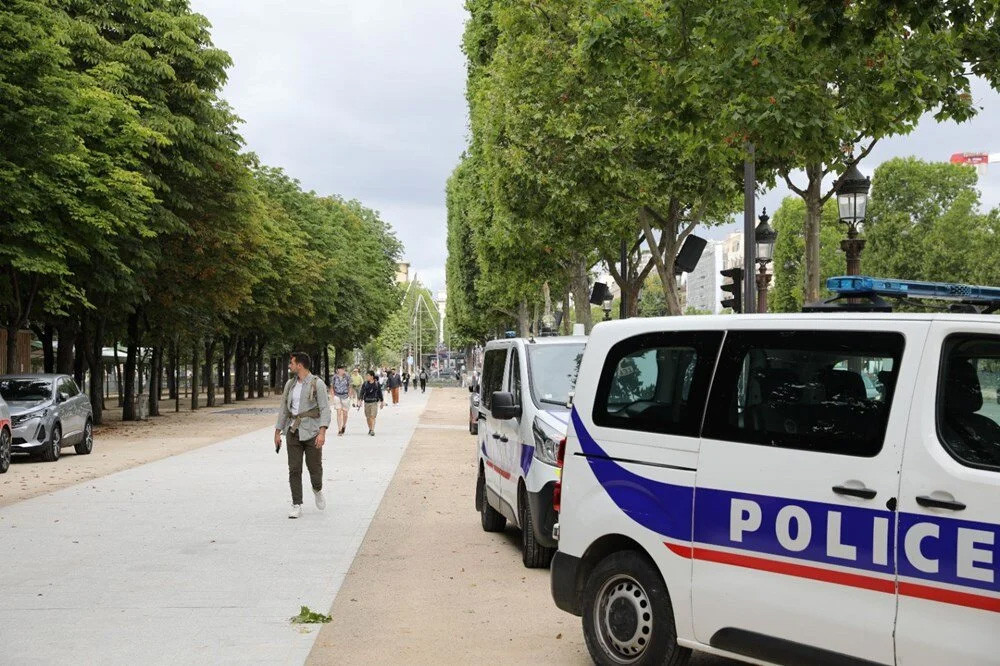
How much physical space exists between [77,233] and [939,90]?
20435 mm

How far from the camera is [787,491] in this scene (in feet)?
17.4

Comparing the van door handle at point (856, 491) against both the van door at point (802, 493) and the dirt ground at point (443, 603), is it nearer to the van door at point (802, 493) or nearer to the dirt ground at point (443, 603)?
the van door at point (802, 493)

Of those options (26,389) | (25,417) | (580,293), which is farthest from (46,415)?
(580,293)

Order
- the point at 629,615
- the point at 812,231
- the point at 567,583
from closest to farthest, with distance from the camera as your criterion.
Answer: the point at 629,615 < the point at 567,583 < the point at 812,231

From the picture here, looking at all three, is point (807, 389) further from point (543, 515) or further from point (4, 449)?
point (4, 449)

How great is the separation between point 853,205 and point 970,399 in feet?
44.8

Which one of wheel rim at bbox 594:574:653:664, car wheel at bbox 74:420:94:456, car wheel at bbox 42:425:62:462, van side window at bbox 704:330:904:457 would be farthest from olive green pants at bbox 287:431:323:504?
car wheel at bbox 74:420:94:456

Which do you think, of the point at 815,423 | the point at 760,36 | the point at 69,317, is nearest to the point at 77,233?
the point at 69,317

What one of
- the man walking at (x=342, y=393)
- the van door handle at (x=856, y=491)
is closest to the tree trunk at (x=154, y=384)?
the man walking at (x=342, y=393)

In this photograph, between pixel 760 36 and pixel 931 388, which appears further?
pixel 760 36

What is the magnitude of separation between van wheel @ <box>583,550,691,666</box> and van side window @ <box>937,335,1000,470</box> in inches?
69.5

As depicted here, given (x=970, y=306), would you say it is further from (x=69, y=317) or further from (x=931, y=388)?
(x=69, y=317)

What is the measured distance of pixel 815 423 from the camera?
5332 mm

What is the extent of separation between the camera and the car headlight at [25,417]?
2178cm
